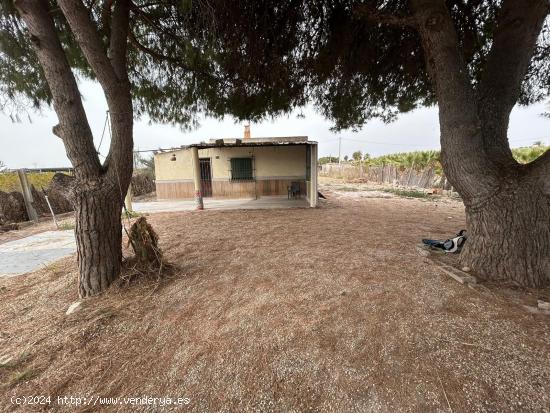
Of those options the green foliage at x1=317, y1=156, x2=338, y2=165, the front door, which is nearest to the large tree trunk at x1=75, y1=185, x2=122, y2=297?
the front door

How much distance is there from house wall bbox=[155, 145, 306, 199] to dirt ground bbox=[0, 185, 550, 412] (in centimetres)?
A: 804

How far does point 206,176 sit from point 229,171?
1.35m

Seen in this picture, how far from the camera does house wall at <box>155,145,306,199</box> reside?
11.0 metres

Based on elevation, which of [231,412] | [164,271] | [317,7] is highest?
[317,7]

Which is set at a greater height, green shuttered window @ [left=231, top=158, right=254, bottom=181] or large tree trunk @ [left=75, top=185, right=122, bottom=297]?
green shuttered window @ [left=231, top=158, right=254, bottom=181]

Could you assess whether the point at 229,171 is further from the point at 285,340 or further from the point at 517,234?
the point at 517,234

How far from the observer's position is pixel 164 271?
3.16 meters

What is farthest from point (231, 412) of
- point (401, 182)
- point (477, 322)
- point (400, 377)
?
point (401, 182)

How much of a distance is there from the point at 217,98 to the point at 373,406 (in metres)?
5.35

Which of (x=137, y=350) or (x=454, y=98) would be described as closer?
(x=137, y=350)

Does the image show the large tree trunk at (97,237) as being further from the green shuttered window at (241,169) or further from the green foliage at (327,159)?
the green foliage at (327,159)

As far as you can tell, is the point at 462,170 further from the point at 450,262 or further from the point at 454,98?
the point at 450,262

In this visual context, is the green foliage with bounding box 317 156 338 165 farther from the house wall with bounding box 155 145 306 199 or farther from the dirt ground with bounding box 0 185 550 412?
the dirt ground with bounding box 0 185 550 412

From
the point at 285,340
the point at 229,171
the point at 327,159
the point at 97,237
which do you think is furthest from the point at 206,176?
the point at 327,159
